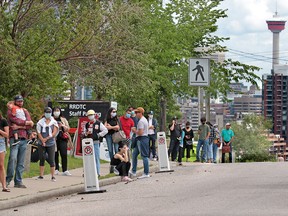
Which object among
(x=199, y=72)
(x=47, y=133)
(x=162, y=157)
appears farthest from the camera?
(x=199, y=72)

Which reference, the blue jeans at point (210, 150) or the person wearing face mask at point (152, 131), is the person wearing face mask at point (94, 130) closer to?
the person wearing face mask at point (152, 131)

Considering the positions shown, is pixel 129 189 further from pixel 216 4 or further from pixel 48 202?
pixel 216 4

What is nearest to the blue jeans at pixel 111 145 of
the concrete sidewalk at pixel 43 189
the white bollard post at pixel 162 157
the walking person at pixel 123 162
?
the concrete sidewalk at pixel 43 189

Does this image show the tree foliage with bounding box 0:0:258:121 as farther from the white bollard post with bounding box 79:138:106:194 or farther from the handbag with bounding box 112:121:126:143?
the white bollard post with bounding box 79:138:106:194

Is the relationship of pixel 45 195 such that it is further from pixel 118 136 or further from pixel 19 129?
pixel 118 136

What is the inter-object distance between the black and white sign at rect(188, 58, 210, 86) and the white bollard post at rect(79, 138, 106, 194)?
13600 mm

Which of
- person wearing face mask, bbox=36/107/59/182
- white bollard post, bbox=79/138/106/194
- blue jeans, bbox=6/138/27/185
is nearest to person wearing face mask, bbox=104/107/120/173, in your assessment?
person wearing face mask, bbox=36/107/59/182

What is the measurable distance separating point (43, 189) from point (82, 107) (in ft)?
48.5

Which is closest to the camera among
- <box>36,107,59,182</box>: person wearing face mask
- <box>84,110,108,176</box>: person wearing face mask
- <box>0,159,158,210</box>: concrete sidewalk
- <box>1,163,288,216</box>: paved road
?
<box>1,163,288,216</box>: paved road

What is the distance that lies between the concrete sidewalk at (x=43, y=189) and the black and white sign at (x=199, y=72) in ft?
28.7

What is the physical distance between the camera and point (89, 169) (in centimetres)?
2112

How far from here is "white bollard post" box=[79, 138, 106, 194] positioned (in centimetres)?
2103

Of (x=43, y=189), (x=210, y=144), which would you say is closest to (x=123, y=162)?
(x=43, y=189)

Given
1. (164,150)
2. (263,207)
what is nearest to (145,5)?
(164,150)
